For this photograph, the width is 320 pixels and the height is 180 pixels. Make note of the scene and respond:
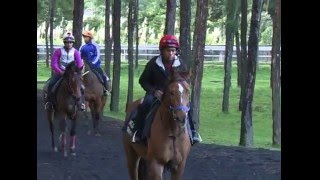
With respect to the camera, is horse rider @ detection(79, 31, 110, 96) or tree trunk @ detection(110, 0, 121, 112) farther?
tree trunk @ detection(110, 0, 121, 112)

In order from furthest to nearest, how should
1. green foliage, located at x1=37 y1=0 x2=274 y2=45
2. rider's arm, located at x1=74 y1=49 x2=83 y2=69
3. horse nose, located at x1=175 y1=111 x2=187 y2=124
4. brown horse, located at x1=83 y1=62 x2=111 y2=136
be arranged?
green foliage, located at x1=37 y1=0 x2=274 y2=45, brown horse, located at x1=83 y1=62 x2=111 y2=136, rider's arm, located at x1=74 y1=49 x2=83 y2=69, horse nose, located at x1=175 y1=111 x2=187 y2=124

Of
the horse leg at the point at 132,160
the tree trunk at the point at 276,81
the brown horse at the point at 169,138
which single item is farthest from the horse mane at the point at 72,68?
the tree trunk at the point at 276,81

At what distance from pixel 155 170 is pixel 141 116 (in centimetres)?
106

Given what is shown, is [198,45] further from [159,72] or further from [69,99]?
[159,72]

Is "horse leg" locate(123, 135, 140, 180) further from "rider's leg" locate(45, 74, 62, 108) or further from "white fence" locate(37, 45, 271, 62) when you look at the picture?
"white fence" locate(37, 45, 271, 62)

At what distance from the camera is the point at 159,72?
381 inches

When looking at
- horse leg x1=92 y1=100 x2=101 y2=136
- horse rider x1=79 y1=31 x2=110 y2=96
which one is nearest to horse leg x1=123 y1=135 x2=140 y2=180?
horse leg x1=92 y1=100 x2=101 y2=136

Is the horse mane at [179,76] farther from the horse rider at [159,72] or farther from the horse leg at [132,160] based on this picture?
the horse leg at [132,160]

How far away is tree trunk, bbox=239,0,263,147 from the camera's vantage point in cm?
2055

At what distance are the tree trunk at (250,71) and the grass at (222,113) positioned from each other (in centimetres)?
135

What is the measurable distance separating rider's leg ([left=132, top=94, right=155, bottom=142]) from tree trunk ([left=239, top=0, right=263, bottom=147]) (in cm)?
1116

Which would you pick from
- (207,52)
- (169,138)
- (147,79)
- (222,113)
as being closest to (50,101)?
(147,79)

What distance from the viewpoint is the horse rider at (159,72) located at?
9508mm
